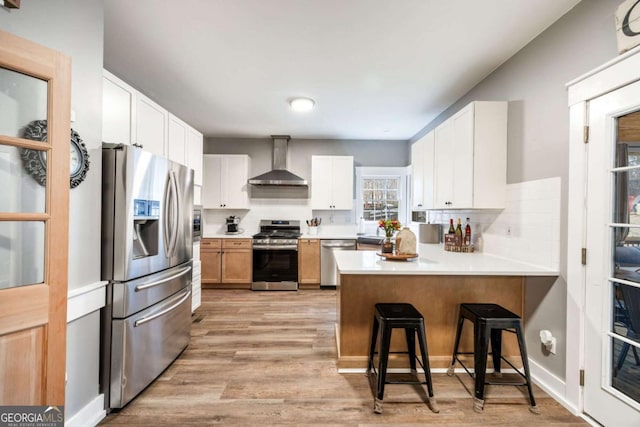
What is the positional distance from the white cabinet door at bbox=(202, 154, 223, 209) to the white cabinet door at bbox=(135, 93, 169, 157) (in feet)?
7.12

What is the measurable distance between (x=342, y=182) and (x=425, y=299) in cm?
288

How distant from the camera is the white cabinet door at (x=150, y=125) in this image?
2.19 metres

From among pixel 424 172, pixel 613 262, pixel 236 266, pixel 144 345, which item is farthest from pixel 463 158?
pixel 236 266

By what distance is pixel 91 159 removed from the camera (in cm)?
160

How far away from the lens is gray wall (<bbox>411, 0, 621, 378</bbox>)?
64.3 inches

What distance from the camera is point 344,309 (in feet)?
7.10

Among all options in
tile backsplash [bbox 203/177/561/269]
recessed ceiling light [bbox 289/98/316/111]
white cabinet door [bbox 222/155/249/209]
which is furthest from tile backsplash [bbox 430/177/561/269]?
white cabinet door [bbox 222/155/249/209]

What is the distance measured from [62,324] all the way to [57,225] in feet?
1.58

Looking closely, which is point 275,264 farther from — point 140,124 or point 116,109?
point 116,109

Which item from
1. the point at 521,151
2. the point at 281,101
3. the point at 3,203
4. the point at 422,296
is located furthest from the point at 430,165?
the point at 3,203

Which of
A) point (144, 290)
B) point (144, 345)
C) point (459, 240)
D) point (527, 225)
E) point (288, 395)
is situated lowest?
point (288, 395)

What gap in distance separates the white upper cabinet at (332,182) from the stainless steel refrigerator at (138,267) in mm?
2737

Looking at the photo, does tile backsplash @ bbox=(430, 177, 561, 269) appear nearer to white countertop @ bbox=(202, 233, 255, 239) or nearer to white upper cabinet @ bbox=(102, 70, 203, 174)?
white upper cabinet @ bbox=(102, 70, 203, 174)

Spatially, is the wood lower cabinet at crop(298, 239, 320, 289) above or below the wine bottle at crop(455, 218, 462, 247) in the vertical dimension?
below
